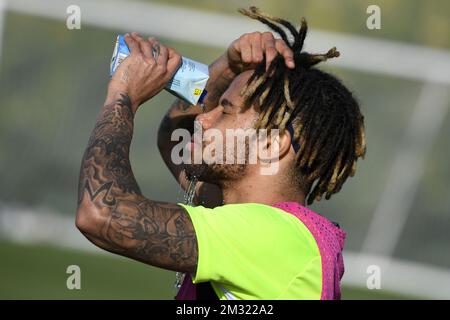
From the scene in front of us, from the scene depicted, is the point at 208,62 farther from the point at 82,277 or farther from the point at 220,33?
the point at 82,277

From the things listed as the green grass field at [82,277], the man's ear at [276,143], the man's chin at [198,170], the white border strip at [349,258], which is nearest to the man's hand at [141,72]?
the man's chin at [198,170]

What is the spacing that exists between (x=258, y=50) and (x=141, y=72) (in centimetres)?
60

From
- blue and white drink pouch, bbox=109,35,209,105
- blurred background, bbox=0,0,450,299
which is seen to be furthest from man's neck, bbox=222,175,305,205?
blurred background, bbox=0,0,450,299

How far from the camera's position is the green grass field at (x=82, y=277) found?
7496 millimetres

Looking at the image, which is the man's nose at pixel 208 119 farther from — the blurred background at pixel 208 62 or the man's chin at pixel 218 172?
→ the blurred background at pixel 208 62

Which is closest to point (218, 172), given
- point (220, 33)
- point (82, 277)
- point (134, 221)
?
point (134, 221)

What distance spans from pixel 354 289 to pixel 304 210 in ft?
17.1

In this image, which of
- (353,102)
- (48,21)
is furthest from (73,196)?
(353,102)

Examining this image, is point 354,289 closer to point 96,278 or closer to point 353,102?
point 96,278

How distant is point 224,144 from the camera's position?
3.63 metres

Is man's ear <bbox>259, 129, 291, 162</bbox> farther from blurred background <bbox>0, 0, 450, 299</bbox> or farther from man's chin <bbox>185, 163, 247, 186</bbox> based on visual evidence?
blurred background <bbox>0, 0, 450, 299</bbox>

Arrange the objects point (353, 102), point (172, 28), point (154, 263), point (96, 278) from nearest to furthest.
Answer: point (154, 263)
point (353, 102)
point (96, 278)
point (172, 28)

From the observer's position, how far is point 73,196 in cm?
916

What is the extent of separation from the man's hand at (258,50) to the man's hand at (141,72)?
1.29 ft
